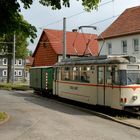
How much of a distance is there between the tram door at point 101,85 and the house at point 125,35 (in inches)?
683

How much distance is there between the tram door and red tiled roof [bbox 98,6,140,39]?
17476 millimetres

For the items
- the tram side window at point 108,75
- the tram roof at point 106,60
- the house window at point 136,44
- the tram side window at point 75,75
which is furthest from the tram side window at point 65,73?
the house window at point 136,44

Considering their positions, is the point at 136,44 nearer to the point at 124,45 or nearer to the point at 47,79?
the point at 124,45

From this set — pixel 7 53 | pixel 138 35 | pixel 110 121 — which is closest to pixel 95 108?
pixel 110 121

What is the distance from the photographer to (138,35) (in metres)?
41.0

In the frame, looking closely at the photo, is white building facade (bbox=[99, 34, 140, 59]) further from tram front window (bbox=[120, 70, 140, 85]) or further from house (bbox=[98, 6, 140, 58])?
tram front window (bbox=[120, 70, 140, 85])

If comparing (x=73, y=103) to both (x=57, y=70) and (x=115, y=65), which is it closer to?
(x=57, y=70)

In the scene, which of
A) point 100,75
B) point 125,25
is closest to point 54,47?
point 125,25

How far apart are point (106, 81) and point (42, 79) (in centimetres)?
1549

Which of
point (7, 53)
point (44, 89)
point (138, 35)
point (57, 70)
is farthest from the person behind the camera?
point (7, 53)

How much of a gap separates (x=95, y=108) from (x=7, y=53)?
156 feet

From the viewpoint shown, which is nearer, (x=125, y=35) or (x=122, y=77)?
(x=122, y=77)

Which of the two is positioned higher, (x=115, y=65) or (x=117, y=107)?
(x=115, y=65)

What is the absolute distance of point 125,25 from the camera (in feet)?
146
